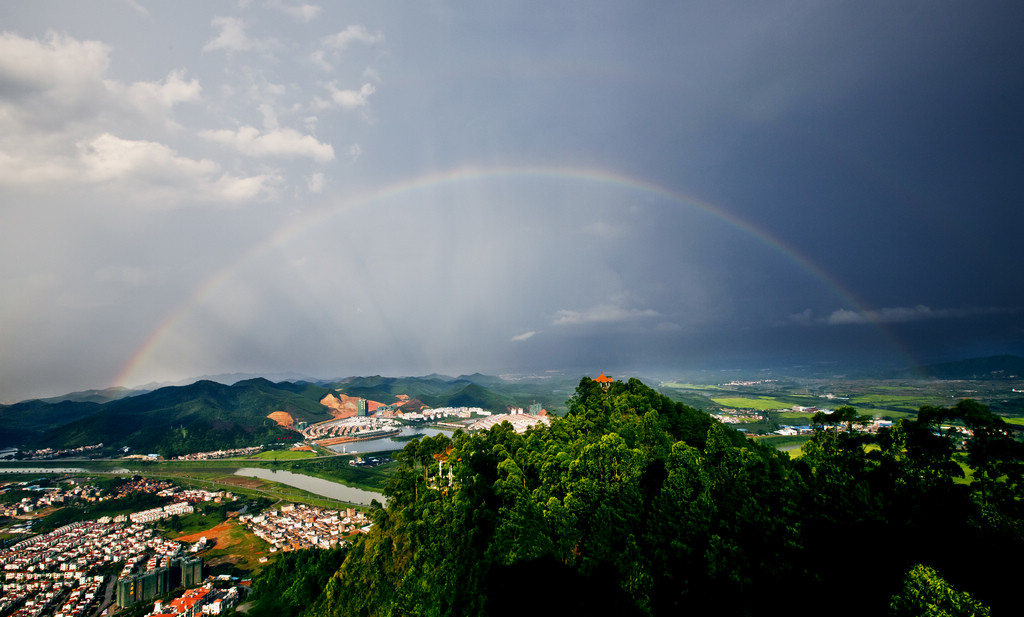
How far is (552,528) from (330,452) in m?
85.8

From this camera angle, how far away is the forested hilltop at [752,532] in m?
7.58

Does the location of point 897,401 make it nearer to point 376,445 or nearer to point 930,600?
point 930,600

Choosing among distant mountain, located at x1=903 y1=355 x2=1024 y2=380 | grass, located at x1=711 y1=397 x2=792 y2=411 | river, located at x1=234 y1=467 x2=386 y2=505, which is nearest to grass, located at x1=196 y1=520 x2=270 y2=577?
river, located at x1=234 y1=467 x2=386 y2=505

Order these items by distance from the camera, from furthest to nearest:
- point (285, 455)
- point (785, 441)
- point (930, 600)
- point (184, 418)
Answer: point (184, 418) → point (285, 455) → point (785, 441) → point (930, 600)

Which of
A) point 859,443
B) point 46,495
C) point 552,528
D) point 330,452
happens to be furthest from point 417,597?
point 330,452

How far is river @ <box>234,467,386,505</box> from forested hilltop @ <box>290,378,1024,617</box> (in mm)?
43182

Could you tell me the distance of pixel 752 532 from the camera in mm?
9336

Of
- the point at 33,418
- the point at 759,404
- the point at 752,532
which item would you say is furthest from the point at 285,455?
the point at 33,418

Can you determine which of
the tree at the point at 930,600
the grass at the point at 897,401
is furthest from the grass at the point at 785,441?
the tree at the point at 930,600

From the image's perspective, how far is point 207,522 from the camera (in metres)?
44.2

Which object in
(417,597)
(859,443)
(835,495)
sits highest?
(859,443)

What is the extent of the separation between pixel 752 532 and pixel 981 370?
570 feet

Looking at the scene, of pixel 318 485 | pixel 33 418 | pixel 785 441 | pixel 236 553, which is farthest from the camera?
pixel 33 418

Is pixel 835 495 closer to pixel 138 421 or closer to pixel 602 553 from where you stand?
pixel 602 553
